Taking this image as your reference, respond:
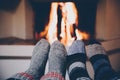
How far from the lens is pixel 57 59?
1.26 m

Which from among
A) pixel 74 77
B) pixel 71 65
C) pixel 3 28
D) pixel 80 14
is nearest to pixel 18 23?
pixel 3 28

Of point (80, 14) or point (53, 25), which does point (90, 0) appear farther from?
point (53, 25)

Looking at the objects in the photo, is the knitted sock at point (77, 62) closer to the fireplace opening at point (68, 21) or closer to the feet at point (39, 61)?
the feet at point (39, 61)

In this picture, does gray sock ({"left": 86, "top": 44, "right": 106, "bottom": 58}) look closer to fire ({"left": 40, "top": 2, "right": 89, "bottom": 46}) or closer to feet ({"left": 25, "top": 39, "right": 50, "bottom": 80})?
feet ({"left": 25, "top": 39, "right": 50, "bottom": 80})

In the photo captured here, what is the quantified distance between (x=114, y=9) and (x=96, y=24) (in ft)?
0.49

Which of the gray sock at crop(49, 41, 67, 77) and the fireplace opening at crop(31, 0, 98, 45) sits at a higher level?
the fireplace opening at crop(31, 0, 98, 45)

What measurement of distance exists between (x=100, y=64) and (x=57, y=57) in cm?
19

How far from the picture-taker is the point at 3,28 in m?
1.87

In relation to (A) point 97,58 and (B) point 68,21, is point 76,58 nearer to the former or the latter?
(A) point 97,58

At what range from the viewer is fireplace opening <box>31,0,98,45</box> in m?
1.86

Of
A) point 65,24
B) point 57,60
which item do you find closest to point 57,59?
point 57,60

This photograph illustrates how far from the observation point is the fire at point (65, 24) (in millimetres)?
1853

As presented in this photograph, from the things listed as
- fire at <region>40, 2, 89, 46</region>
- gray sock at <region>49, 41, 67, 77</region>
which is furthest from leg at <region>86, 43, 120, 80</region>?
fire at <region>40, 2, 89, 46</region>

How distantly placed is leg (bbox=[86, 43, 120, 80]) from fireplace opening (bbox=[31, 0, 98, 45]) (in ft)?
1.56
